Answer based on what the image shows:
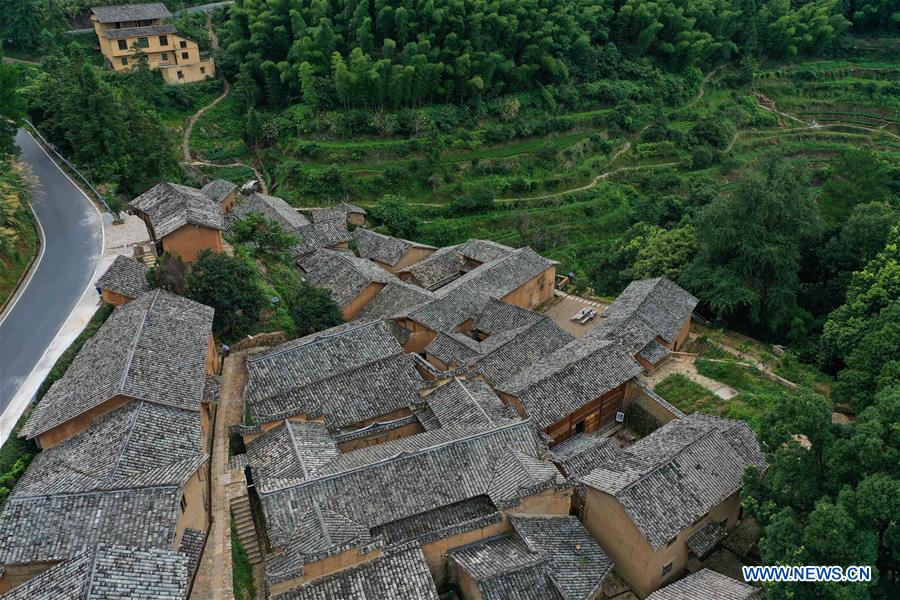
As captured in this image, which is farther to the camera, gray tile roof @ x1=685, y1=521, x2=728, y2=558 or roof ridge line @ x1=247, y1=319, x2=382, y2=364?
roof ridge line @ x1=247, y1=319, x2=382, y2=364

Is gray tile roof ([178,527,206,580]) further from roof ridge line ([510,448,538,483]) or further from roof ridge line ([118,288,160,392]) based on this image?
roof ridge line ([510,448,538,483])

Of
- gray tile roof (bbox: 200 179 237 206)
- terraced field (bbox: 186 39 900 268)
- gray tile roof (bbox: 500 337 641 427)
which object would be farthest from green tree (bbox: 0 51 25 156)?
gray tile roof (bbox: 500 337 641 427)

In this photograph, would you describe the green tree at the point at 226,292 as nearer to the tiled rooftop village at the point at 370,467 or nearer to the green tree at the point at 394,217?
the tiled rooftop village at the point at 370,467

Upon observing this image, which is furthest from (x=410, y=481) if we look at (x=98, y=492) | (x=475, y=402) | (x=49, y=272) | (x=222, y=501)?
(x=49, y=272)

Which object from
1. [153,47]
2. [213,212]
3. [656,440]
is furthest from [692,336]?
[153,47]

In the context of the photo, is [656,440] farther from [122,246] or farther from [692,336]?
[122,246]

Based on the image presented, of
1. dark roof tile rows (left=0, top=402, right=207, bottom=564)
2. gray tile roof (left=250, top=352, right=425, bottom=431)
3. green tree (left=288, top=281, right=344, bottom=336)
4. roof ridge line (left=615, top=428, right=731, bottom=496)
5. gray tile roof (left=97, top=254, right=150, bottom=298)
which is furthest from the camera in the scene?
green tree (left=288, top=281, right=344, bottom=336)

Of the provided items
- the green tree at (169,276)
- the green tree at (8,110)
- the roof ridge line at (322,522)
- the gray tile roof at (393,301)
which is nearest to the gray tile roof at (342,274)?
the gray tile roof at (393,301)

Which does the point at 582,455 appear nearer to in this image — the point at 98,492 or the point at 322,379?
the point at 322,379
